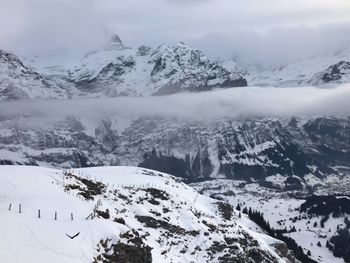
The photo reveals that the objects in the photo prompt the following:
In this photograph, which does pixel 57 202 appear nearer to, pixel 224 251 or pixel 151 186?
pixel 224 251

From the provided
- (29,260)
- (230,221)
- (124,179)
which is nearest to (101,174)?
(124,179)

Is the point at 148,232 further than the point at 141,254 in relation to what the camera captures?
Yes

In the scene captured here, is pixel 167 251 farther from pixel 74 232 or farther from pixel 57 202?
pixel 74 232

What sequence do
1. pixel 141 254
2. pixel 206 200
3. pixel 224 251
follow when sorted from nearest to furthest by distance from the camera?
1. pixel 141 254
2. pixel 224 251
3. pixel 206 200

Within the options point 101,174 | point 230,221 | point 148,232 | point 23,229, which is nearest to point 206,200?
point 230,221

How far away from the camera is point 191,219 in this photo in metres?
87.8

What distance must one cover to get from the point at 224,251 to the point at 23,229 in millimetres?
38122

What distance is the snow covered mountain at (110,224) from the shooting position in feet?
163

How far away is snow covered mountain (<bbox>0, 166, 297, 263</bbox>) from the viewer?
49.7 metres

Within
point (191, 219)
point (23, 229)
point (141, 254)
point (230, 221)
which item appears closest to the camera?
point (23, 229)

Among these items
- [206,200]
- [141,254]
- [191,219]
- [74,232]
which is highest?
[74,232]

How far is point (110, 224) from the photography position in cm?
5794

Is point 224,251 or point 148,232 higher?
point 148,232

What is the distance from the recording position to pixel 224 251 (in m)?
82.2
